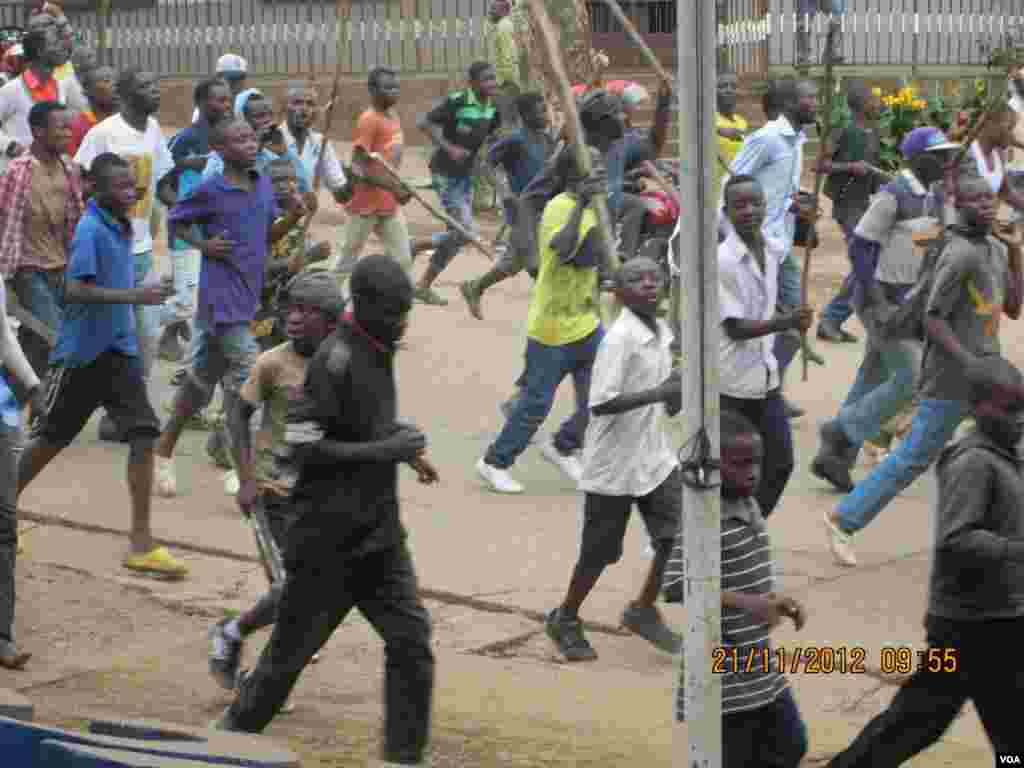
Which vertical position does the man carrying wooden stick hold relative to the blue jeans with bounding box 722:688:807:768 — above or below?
above

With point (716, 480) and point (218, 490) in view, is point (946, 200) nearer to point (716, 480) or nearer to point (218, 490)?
point (218, 490)

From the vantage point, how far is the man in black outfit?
5.41 m

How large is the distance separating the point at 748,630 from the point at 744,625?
17 millimetres

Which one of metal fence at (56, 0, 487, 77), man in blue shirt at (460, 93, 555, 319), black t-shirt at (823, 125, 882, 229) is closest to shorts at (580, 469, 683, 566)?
man in blue shirt at (460, 93, 555, 319)

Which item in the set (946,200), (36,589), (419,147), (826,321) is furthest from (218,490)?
(419,147)

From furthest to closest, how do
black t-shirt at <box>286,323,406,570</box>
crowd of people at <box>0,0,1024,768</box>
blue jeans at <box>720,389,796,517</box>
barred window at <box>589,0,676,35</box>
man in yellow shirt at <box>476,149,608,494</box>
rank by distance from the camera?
1. barred window at <box>589,0,676,35</box>
2. man in yellow shirt at <box>476,149,608,494</box>
3. blue jeans at <box>720,389,796,517</box>
4. black t-shirt at <box>286,323,406,570</box>
5. crowd of people at <box>0,0,1024,768</box>

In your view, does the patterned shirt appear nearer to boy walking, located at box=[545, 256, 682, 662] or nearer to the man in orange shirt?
the man in orange shirt

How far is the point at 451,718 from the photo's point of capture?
6371 millimetres

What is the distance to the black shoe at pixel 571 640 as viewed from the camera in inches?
275

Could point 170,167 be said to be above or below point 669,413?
above

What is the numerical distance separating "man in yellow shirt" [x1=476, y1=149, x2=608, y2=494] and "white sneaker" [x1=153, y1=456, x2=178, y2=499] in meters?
1.58

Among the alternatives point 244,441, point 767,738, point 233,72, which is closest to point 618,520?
point 244,441

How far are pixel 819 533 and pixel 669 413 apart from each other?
3.93 ft

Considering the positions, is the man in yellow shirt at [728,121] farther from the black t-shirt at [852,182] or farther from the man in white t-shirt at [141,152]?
the man in white t-shirt at [141,152]
